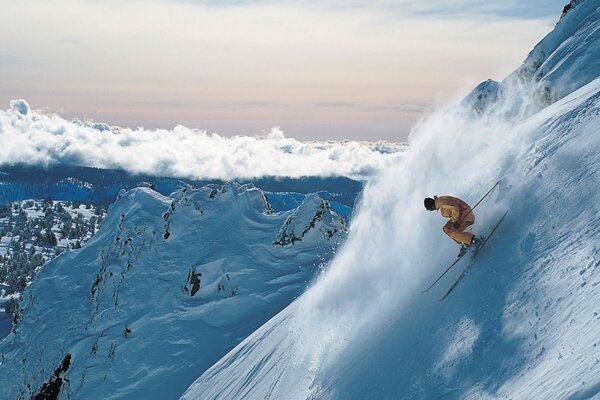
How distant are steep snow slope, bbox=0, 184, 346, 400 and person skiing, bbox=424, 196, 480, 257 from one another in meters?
28.7

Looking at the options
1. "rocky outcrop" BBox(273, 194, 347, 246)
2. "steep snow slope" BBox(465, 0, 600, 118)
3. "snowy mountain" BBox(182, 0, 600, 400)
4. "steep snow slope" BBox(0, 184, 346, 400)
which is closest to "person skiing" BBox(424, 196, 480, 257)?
"snowy mountain" BBox(182, 0, 600, 400)

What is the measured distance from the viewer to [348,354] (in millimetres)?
15391

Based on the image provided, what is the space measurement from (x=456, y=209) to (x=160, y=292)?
1547 inches

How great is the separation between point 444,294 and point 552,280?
11.7 feet

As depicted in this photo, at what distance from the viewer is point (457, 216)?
1357 centimetres

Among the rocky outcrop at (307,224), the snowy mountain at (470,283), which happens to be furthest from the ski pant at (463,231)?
the rocky outcrop at (307,224)

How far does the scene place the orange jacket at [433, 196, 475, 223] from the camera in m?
13.5

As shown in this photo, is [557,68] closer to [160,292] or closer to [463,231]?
[463,231]

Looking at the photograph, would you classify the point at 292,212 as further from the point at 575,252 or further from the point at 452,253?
the point at 575,252

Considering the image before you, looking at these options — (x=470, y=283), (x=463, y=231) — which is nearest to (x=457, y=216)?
(x=463, y=231)

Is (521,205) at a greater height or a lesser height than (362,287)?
greater

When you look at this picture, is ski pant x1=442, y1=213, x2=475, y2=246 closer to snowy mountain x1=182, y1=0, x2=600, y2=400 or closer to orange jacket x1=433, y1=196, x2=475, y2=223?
orange jacket x1=433, y1=196, x2=475, y2=223

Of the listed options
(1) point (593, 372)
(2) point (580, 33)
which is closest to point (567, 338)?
(1) point (593, 372)

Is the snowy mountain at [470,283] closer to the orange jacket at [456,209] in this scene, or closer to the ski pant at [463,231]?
the ski pant at [463,231]
